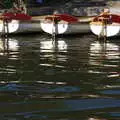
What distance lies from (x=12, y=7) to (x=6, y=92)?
3044 centimetres

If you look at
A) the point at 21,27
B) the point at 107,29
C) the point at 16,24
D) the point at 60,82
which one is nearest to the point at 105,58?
the point at 60,82

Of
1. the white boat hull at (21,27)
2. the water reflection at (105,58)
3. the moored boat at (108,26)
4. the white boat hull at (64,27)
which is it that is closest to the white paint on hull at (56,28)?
the white boat hull at (64,27)

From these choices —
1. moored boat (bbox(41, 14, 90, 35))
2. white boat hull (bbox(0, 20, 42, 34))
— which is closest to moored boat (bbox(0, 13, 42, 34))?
white boat hull (bbox(0, 20, 42, 34))

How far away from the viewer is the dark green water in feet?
40.2

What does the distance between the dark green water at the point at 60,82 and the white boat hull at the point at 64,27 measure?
516 centimetres

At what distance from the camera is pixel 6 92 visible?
14.5 metres

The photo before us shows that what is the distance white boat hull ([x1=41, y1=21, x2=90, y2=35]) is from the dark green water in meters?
5.16

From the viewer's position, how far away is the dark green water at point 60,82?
40.2 ft

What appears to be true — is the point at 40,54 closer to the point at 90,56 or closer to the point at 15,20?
the point at 90,56

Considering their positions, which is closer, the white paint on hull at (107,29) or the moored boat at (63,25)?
the white paint on hull at (107,29)

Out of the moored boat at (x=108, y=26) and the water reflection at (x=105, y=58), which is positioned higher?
the moored boat at (x=108, y=26)

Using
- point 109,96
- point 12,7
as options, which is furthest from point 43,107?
point 12,7

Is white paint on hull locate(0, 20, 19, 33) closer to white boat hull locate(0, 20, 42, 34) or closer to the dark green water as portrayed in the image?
white boat hull locate(0, 20, 42, 34)

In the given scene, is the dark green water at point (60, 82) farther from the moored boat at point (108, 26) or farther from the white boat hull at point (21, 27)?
the white boat hull at point (21, 27)
